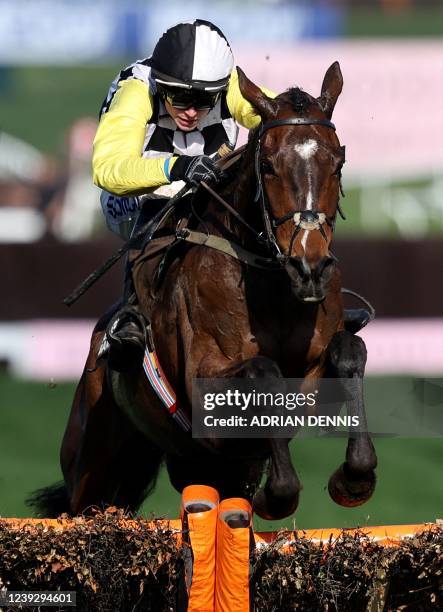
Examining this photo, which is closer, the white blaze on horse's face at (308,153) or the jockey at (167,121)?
the white blaze on horse's face at (308,153)

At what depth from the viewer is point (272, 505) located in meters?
4.66

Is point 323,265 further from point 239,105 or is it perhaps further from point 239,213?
point 239,105

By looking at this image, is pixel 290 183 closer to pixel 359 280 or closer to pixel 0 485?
pixel 0 485

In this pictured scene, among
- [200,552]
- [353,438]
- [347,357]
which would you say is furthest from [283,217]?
[200,552]

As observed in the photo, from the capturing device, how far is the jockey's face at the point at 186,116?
5555 mm

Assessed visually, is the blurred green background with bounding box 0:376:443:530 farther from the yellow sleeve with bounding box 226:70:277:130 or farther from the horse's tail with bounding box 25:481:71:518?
the yellow sleeve with bounding box 226:70:277:130

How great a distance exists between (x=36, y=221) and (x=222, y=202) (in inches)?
234

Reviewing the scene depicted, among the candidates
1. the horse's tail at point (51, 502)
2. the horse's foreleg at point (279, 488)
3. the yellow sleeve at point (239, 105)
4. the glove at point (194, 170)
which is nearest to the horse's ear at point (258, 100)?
the glove at point (194, 170)

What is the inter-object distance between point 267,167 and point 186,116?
0.99 m

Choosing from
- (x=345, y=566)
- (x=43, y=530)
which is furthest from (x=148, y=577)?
(x=345, y=566)

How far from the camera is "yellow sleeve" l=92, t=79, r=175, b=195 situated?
5.19 metres

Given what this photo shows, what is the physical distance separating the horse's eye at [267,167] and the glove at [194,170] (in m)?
0.43

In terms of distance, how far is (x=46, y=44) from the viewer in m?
11.2

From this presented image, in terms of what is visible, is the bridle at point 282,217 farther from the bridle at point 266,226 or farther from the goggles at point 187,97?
the goggles at point 187,97
